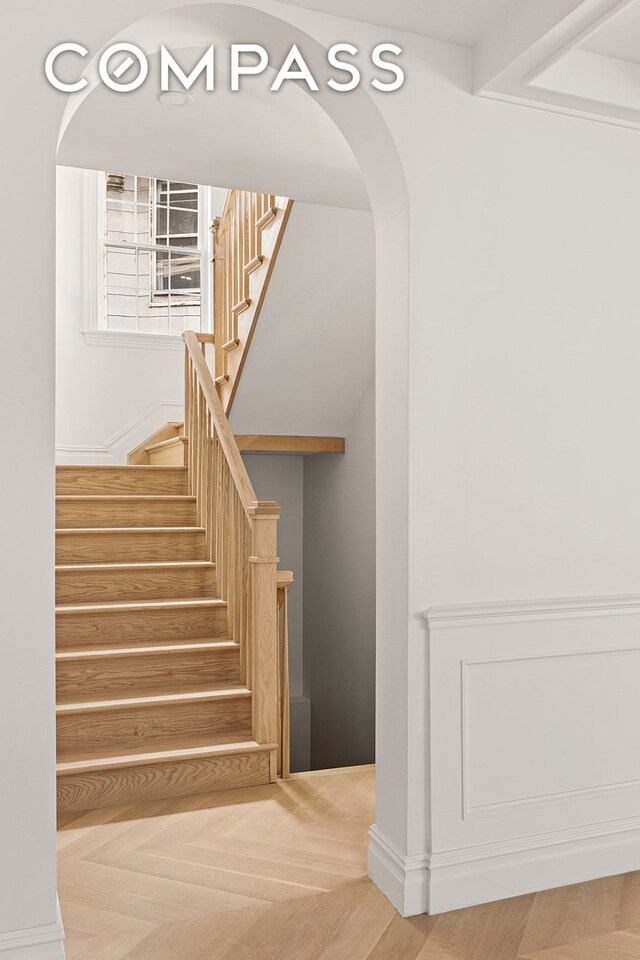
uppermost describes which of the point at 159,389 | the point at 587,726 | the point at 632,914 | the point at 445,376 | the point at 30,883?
the point at 159,389

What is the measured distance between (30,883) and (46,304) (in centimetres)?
137

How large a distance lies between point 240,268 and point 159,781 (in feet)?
9.59

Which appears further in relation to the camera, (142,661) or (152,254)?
(152,254)

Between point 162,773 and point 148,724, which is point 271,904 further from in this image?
point 148,724

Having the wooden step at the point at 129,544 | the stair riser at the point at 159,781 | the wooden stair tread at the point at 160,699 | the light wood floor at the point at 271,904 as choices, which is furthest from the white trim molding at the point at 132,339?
the light wood floor at the point at 271,904

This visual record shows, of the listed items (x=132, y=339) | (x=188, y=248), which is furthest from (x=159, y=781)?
(x=188, y=248)

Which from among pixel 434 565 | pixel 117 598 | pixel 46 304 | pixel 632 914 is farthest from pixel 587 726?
pixel 117 598

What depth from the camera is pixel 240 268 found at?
4602mm

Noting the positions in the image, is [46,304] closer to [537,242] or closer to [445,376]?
[445,376]

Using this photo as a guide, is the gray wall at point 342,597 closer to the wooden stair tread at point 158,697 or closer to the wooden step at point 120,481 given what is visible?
the wooden step at point 120,481

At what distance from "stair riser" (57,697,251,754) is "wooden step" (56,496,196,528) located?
145 centimetres

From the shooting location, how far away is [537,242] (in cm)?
244

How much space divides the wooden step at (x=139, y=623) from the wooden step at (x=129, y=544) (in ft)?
1.32

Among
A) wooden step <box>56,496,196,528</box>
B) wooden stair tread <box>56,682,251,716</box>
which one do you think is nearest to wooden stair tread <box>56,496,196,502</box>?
wooden step <box>56,496,196,528</box>
